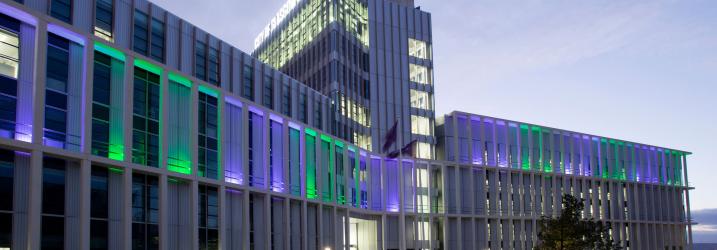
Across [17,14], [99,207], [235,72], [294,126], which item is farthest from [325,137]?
[17,14]

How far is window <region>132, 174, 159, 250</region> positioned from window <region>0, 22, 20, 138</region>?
8.04 metres

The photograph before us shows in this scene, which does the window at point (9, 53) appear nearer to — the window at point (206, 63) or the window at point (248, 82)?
the window at point (206, 63)

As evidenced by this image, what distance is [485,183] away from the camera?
8838 cm

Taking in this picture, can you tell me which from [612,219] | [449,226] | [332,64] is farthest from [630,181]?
[332,64]

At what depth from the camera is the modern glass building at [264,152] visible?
34.1 meters

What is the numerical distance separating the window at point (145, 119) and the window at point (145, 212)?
1037 mm

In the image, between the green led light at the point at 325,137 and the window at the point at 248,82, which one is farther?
the green led light at the point at 325,137

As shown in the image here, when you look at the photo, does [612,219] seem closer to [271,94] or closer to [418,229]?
[418,229]

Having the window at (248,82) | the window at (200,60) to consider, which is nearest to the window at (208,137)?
the window at (200,60)

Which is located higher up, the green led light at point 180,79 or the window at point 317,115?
the window at point 317,115

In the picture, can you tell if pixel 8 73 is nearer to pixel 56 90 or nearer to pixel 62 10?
pixel 56 90

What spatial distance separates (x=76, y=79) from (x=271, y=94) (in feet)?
82.6

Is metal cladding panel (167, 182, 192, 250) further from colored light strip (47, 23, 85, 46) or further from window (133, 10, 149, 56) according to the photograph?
window (133, 10, 149, 56)

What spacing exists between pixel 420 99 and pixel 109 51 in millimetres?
55407
